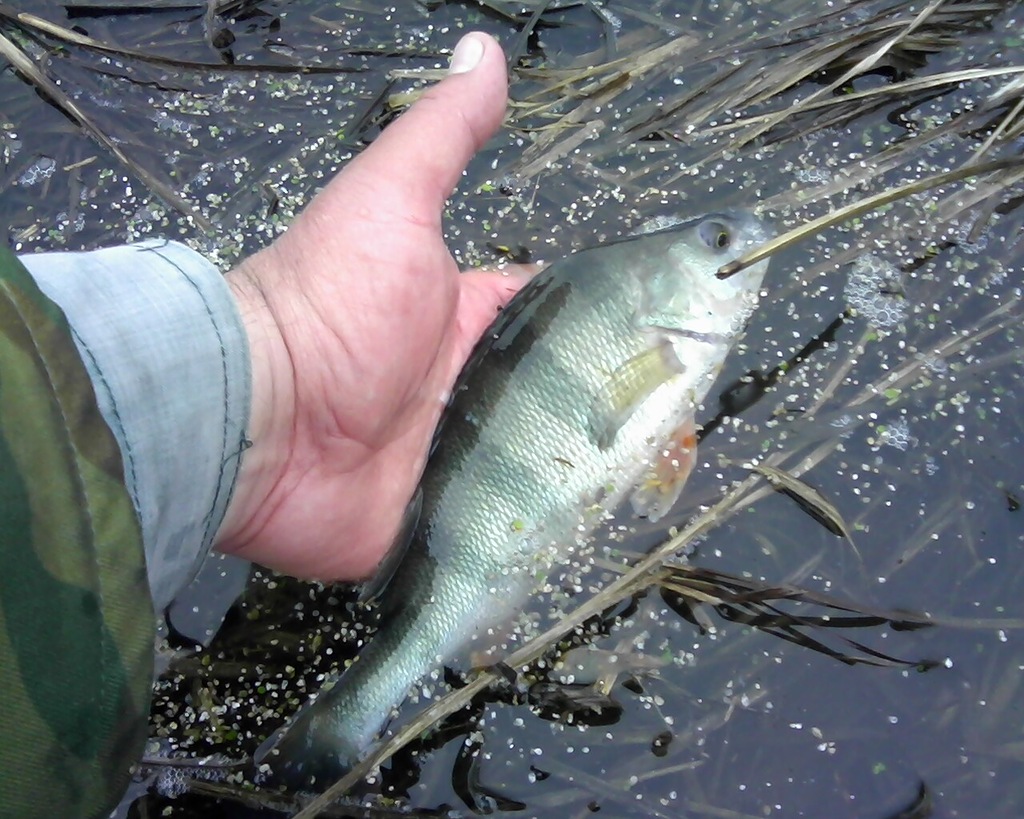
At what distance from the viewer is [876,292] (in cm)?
236

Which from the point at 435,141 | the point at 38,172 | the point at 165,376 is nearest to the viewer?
the point at 165,376

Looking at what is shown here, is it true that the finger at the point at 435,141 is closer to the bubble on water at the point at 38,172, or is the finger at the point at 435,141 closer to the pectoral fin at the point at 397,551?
the pectoral fin at the point at 397,551

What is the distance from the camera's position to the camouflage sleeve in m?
1.15

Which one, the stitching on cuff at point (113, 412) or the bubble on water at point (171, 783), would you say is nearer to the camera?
the stitching on cuff at point (113, 412)

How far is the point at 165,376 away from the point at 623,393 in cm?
89

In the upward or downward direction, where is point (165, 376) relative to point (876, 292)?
upward

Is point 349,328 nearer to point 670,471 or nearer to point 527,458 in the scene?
point 527,458

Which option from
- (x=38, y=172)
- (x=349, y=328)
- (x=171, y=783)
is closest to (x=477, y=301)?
(x=349, y=328)

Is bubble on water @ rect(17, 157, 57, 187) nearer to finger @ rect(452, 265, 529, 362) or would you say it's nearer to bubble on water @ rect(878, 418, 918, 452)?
finger @ rect(452, 265, 529, 362)

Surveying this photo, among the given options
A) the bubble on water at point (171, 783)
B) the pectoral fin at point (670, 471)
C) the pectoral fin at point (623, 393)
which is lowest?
the bubble on water at point (171, 783)

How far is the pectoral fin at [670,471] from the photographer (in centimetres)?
206

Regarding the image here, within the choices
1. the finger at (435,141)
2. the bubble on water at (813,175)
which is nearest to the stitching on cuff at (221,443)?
the finger at (435,141)

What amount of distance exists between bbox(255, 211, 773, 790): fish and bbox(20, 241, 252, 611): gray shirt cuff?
39 cm

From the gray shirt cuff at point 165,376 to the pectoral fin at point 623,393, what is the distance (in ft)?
2.31
